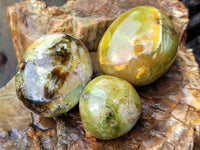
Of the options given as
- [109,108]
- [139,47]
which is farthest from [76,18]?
[109,108]

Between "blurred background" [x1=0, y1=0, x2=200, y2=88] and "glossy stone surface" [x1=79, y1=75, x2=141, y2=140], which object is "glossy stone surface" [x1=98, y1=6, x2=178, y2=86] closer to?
"glossy stone surface" [x1=79, y1=75, x2=141, y2=140]

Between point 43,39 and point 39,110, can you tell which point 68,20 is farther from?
point 39,110

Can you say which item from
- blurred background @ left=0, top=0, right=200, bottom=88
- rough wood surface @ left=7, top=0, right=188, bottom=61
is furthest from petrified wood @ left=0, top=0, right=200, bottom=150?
blurred background @ left=0, top=0, right=200, bottom=88

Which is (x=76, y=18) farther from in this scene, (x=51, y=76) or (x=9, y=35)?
(x=9, y=35)

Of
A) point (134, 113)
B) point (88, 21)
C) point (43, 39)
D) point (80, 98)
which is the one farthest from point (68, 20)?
point (134, 113)

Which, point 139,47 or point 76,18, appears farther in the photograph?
point 76,18

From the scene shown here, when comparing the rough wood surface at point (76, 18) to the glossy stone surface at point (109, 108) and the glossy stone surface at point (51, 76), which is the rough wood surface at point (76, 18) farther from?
the glossy stone surface at point (109, 108)

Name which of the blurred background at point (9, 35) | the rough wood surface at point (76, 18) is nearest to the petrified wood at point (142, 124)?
the rough wood surface at point (76, 18)
